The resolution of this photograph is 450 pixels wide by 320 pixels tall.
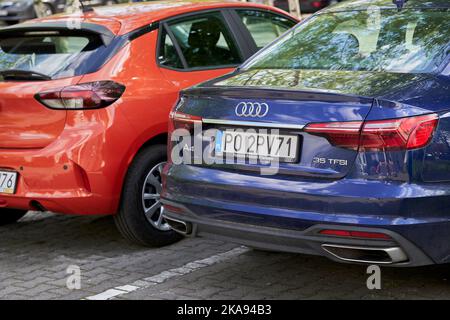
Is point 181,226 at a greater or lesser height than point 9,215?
greater

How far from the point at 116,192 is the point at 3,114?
3.09 ft

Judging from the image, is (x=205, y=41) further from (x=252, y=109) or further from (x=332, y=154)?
(x=332, y=154)

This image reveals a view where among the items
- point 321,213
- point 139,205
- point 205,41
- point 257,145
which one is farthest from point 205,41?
point 321,213

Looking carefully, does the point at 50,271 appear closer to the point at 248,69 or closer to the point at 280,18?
the point at 248,69

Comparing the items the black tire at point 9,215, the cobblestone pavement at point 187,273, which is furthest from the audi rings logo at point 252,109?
the black tire at point 9,215

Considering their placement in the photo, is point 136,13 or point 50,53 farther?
point 136,13

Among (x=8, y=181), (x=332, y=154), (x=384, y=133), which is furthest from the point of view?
(x=8, y=181)

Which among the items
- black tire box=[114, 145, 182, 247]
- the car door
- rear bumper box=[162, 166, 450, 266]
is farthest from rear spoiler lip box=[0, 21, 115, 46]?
rear bumper box=[162, 166, 450, 266]

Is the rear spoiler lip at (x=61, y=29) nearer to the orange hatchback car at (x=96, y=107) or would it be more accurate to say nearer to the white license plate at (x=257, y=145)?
the orange hatchback car at (x=96, y=107)

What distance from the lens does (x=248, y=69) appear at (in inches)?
199

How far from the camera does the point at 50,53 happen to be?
5738mm

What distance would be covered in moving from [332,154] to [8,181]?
244 centimetres
